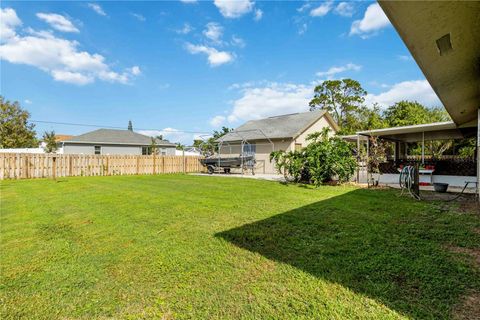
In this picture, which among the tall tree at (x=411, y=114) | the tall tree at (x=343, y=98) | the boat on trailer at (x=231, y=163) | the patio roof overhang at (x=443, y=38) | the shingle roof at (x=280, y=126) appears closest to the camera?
the patio roof overhang at (x=443, y=38)

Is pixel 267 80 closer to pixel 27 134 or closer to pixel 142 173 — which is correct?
pixel 142 173

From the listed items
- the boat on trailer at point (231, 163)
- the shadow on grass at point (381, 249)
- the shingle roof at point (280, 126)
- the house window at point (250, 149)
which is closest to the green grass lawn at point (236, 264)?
the shadow on grass at point (381, 249)

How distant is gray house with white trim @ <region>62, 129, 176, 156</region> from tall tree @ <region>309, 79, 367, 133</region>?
22.4m

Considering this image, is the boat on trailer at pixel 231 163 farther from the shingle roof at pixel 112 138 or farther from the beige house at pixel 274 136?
the shingle roof at pixel 112 138

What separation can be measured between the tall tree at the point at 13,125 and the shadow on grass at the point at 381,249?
3365 cm

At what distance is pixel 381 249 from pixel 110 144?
102 feet

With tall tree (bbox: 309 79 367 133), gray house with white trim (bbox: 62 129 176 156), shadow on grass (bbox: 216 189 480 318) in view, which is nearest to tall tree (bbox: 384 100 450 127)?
tall tree (bbox: 309 79 367 133)

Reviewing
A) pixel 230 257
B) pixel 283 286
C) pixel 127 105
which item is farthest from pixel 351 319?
pixel 127 105

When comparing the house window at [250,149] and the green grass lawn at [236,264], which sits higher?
the house window at [250,149]

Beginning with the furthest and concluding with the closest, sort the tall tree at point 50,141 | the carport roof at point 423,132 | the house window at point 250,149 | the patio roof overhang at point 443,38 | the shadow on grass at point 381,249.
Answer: the tall tree at point 50,141, the house window at point 250,149, the carport roof at point 423,132, the patio roof overhang at point 443,38, the shadow on grass at point 381,249

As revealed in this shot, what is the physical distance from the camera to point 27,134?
94.9ft

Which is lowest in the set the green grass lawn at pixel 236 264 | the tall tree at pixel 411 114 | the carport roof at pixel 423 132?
the green grass lawn at pixel 236 264

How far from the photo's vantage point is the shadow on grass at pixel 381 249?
2.36 meters

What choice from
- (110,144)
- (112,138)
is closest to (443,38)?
(110,144)
